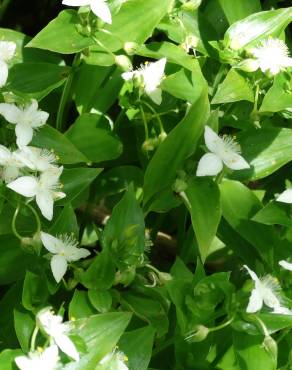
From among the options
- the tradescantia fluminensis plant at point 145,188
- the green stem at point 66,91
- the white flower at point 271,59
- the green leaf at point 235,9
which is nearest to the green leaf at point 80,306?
the tradescantia fluminensis plant at point 145,188

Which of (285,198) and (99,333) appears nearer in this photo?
(99,333)

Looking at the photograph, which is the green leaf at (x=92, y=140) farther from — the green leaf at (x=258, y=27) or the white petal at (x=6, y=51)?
the green leaf at (x=258, y=27)

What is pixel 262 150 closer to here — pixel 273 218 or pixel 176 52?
pixel 273 218

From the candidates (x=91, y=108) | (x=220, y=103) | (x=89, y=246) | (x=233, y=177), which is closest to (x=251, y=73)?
(x=220, y=103)

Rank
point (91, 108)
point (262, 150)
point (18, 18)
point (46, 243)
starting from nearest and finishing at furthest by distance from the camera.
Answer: point (46, 243)
point (262, 150)
point (91, 108)
point (18, 18)

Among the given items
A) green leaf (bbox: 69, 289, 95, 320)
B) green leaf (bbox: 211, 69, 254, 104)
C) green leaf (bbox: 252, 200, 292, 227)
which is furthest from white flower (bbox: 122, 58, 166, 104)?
green leaf (bbox: 69, 289, 95, 320)

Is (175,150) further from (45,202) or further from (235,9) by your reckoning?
(235,9)

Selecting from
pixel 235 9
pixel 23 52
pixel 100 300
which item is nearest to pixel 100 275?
pixel 100 300
